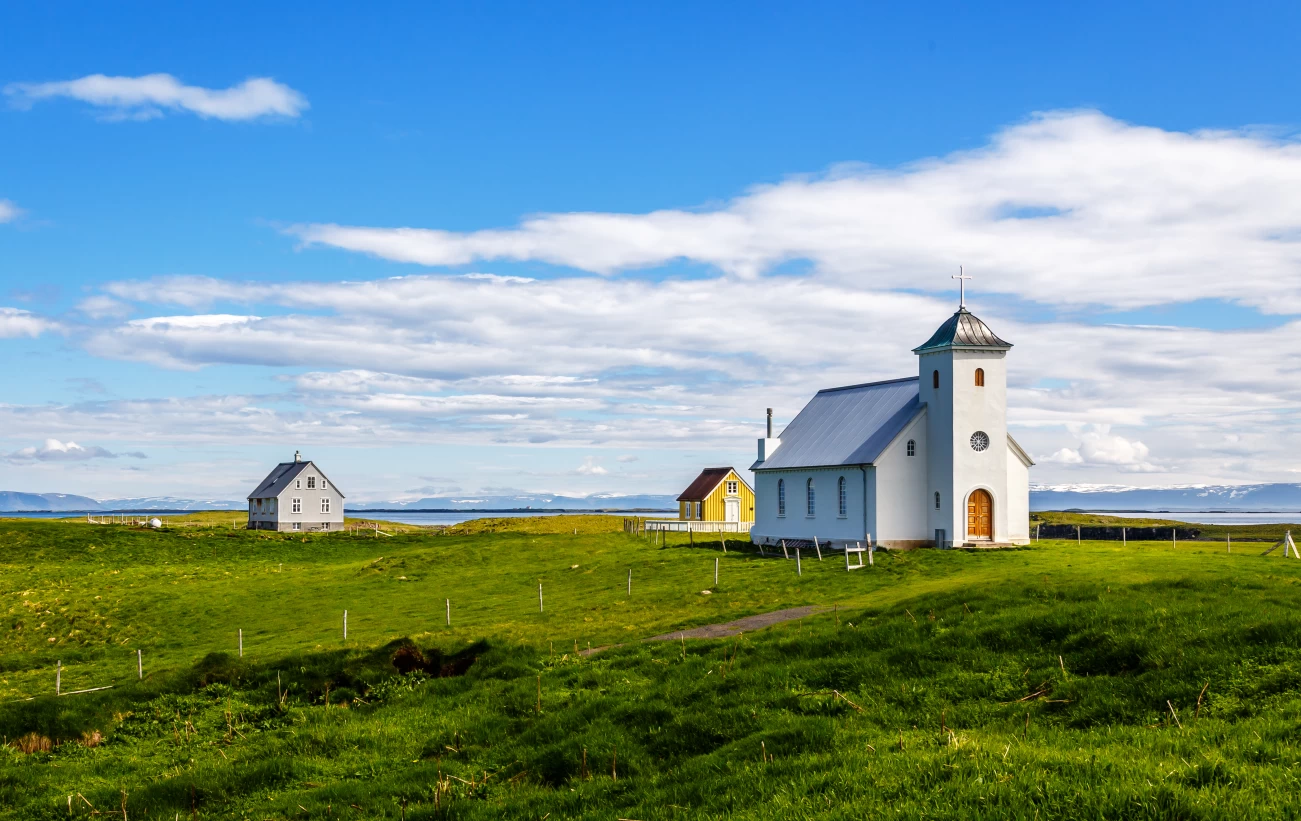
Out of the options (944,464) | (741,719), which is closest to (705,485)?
(944,464)

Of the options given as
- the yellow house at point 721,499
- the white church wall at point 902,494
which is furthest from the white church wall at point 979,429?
the yellow house at point 721,499

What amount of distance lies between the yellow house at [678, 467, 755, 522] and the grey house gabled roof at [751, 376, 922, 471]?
857 inches

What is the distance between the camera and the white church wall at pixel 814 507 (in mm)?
55250


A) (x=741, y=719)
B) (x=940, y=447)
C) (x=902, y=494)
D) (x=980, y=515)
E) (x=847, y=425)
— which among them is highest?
(x=847, y=425)

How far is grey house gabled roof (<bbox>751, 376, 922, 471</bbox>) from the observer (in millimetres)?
55906

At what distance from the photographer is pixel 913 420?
54.5 meters

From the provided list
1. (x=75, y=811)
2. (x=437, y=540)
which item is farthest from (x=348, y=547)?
(x=75, y=811)

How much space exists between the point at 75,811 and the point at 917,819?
40.9ft

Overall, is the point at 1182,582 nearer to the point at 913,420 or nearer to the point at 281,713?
the point at 281,713

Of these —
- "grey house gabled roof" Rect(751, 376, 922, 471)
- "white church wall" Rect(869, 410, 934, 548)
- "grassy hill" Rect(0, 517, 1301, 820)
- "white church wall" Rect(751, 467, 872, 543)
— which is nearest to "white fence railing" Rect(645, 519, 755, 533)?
"white church wall" Rect(751, 467, 872, 543)

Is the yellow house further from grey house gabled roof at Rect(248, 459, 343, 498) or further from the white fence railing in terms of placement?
grey house gabled roof at Rect(248, 459, 343, 498)

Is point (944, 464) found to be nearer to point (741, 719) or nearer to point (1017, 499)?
point (1017, 499)

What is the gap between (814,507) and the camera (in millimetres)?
59625

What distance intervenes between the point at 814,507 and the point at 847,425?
5.47m
